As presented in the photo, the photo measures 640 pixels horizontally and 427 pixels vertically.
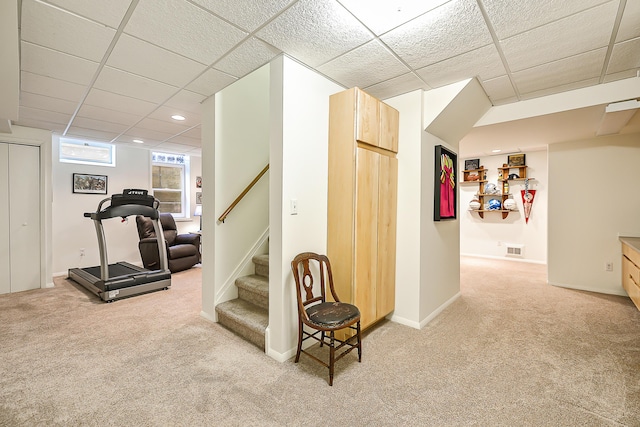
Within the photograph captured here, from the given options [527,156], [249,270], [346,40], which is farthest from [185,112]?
[527,156]

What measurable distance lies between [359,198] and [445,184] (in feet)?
4.57

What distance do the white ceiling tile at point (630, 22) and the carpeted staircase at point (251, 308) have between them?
3307 millimetres

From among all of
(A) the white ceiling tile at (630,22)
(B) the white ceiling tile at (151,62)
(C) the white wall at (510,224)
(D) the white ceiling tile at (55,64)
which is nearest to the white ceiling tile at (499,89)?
(A) the white ceiling tile at (630,22)

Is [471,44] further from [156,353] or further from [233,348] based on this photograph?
[156,353]

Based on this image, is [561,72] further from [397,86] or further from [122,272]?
[122,272]

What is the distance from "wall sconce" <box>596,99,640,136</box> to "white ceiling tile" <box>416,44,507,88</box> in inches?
52.2

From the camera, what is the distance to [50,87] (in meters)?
2.77

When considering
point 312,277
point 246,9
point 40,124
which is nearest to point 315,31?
point 246,9

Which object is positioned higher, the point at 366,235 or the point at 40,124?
the point at 40,124

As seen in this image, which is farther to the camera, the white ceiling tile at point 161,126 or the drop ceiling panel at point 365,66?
the white ceiling tile at point 161,126

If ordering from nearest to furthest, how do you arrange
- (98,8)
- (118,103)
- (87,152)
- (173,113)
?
(98,8), (118,103), (173,113), (87,152)

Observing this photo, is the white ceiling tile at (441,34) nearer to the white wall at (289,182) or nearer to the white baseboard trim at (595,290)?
the white wall at (289,182)

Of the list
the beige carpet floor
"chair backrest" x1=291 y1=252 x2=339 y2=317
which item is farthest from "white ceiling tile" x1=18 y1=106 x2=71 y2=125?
"chair backrest" x1=291 y1=252 x2=339 y2=317

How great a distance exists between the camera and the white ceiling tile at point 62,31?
1699mm
